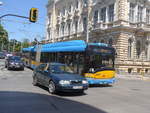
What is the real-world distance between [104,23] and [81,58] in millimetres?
20800

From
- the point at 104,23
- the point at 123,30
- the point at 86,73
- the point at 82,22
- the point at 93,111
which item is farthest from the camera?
the point at 82,22

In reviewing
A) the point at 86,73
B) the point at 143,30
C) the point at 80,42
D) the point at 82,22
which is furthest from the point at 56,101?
the point at 82,22

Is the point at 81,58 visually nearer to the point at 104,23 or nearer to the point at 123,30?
the point at 123,30

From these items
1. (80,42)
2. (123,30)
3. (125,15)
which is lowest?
(80,42)

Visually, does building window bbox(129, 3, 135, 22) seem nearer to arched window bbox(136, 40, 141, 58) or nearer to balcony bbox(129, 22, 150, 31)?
balcony bbox(129, 22, 150, 31)

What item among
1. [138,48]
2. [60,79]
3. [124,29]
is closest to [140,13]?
[124,29]

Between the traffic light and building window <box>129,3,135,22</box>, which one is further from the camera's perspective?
building window <box>129,3,135,22</box>

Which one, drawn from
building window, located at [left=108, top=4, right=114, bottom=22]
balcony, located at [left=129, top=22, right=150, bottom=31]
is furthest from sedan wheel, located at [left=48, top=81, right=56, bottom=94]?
building window, located at [left=108, top=4, right=114, bottom=22]

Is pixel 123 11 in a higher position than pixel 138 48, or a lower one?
higher

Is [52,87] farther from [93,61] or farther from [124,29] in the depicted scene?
[124,29]

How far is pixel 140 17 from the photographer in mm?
34469

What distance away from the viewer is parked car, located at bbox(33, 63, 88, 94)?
10.1 m

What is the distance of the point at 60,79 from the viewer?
10211 millimetres

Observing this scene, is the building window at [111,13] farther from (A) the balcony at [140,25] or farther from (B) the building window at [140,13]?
(B) the building window at [140,13]
